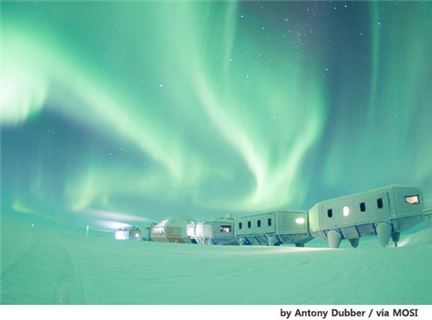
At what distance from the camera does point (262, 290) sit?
6.51m

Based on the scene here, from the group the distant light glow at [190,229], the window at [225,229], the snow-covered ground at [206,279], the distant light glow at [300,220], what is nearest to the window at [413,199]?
the snow-covered ground at [206,279]

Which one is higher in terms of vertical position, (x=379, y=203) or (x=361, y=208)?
(x=379, y=203)

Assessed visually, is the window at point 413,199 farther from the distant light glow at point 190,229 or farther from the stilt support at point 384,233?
the distant light glow at point 190,229

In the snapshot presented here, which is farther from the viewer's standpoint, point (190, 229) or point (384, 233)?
point (190, 229)

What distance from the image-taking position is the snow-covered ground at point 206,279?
20.1 ft

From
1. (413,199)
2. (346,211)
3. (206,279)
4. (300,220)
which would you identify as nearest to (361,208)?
(346,211)

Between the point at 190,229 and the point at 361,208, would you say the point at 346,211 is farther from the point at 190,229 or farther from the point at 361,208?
the point at 190,229

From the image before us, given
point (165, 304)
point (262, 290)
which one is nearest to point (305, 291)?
point (262, 290)

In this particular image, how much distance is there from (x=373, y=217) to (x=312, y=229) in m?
8.71

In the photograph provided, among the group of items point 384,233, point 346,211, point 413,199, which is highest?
point 413,199

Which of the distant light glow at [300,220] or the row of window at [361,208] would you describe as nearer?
the row of window at [361,208]

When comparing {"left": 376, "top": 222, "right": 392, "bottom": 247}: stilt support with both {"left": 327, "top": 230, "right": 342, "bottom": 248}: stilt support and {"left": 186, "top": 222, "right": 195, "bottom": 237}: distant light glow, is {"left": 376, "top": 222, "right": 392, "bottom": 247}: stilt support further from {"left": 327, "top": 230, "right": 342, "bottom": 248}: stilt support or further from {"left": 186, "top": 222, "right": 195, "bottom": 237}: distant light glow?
{"left": 186, "top": 222, "right": 195, "bottom": 237}: distant light glow

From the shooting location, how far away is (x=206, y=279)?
7.05 metres
